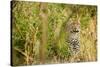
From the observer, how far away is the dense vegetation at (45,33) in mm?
2145

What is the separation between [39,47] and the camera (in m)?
2.20

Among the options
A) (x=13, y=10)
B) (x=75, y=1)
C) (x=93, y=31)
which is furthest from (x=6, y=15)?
(x=93, y=31)

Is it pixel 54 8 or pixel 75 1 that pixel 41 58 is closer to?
pixel 54 8

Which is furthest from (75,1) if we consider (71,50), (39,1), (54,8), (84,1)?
(71,50)

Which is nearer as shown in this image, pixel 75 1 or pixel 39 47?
pixel 39 47

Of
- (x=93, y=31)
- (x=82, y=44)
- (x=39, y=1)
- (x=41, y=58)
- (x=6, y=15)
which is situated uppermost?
(x=39, y=1)

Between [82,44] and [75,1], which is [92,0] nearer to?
[75,1]

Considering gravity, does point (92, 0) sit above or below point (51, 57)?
above

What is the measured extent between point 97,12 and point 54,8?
1.90 feet

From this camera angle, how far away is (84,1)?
7.85 feet

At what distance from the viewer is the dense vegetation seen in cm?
214

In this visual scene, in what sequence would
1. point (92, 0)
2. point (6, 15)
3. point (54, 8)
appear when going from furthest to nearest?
1. point (92, 0)
2. point (54, 8)
3. point (6, 15)

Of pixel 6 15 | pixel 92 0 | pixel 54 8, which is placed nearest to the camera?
pixel 6 15

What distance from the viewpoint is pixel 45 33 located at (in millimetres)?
2229
